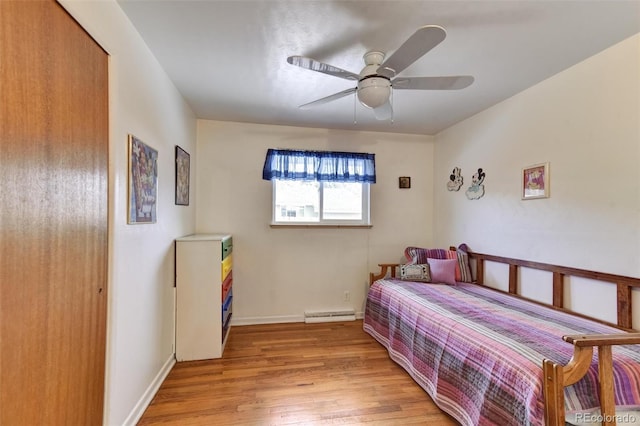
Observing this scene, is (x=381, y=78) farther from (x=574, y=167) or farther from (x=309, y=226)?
(x=309, y=226)

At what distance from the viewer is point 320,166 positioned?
3.60 meters

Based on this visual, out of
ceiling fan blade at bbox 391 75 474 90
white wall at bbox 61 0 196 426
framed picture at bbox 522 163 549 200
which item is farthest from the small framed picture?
white wall at bbox 61 0 196 426

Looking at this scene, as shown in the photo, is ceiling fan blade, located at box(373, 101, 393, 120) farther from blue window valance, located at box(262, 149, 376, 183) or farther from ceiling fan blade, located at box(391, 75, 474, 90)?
blue window valance, located at box(262, 149, 376, 183)

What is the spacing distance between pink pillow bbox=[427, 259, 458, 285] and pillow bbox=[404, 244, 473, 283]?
0.11 meters

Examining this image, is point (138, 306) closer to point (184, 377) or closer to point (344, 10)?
point (184, 377)

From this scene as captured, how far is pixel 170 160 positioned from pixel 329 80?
1522 millimetres

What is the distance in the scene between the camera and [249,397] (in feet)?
6.70

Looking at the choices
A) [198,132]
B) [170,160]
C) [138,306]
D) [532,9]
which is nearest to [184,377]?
[138,306]

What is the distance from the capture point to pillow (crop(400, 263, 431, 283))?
10.5ft

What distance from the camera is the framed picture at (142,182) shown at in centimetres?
171

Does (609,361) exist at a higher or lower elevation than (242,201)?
lower

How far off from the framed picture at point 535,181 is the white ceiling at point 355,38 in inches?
28.5

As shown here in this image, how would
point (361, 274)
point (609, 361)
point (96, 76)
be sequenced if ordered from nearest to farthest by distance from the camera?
1. point (609, 361)
2. point (96, 76)
3. point (361, 274)

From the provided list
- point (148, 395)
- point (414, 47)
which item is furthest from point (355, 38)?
point (148, 395)
